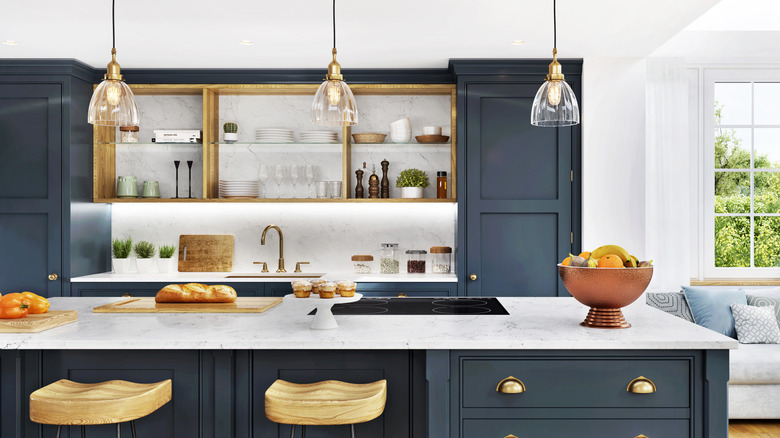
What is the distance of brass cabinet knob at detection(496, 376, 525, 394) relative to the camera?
6.56 feet

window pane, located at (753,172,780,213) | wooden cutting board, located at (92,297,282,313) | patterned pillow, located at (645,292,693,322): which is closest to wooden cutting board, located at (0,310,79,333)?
wooden cutting board, located at (92,297,282,313)

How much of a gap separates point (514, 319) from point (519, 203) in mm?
1883

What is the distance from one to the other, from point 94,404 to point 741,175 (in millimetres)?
4742

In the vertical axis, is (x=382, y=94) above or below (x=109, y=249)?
above

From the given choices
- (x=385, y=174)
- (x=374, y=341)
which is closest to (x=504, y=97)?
(x=385, y=174)

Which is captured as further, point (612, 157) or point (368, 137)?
point (368, 137)

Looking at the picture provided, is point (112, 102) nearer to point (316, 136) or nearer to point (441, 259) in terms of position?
point (316, 136)

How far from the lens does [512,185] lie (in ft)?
13.6

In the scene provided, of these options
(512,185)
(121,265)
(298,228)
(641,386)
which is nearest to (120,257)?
(121,265)

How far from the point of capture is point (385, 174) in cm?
457

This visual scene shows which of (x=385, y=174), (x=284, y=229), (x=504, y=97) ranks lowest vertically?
(x=284, y=229)

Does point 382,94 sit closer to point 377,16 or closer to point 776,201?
point 377,16

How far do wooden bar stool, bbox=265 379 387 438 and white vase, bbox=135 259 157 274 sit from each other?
3003 millimetres

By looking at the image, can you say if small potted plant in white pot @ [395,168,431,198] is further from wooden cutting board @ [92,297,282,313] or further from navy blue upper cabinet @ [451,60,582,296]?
wooden cutting board @ [92,297,282,313]
